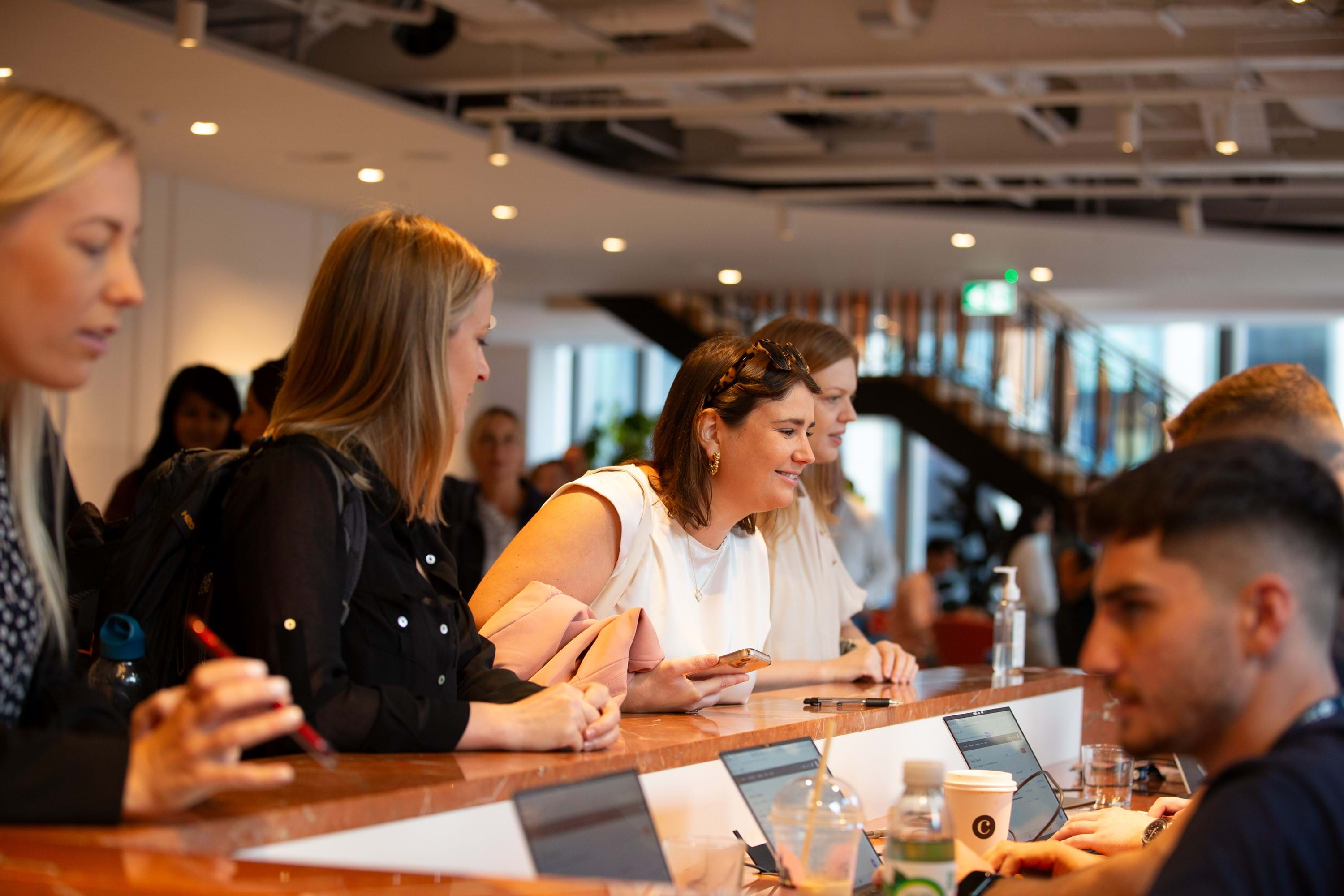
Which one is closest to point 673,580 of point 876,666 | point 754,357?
point 754,357

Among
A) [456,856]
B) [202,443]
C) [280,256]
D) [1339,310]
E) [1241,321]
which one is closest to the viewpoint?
[456,856]

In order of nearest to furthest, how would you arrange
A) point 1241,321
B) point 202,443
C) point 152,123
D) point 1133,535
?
point 1133,535, point 202,443, point 152,123, point 1241,321

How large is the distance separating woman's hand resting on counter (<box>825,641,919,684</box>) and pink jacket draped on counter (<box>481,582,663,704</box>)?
3.03 feet

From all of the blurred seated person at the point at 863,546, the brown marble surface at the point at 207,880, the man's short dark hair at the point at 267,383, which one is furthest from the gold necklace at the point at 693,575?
the blurred seated person at the point at 863,546

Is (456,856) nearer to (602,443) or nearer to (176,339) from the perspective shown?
(176,339)

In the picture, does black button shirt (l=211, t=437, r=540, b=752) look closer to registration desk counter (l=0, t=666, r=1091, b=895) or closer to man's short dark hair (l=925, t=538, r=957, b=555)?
registration desk counter (l=0, t=666, r=1091, b=895)

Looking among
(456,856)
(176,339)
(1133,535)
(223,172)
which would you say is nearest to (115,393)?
(176,339)

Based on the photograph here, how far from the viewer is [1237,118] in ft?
26.0

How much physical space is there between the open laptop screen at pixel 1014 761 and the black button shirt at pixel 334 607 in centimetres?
96

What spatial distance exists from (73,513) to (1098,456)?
11.8 metres

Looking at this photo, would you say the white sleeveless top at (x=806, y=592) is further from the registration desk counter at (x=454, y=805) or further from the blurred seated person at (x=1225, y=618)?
the blurred seated person at (x=1225, y=618)

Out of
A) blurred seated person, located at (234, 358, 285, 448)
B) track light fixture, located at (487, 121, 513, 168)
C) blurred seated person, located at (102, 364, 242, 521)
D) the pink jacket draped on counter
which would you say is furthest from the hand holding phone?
track light fixture, located at (487, 121, 513, 168)

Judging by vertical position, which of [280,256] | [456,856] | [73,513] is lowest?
[456,856]

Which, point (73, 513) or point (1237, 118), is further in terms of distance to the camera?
point (1237, 118)
